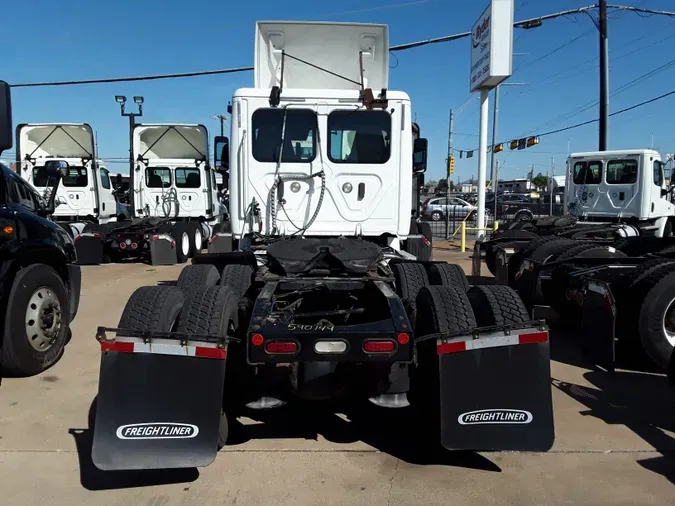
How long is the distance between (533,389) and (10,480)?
10.6ft

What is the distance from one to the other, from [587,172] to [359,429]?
10.7 metres

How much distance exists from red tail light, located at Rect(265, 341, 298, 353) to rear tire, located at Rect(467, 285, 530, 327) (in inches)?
47.6

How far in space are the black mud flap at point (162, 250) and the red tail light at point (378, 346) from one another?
11478mm

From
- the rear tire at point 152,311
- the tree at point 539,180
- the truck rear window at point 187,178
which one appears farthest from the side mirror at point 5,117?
the tree at point 539,180

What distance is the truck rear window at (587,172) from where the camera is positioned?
41.3 ft

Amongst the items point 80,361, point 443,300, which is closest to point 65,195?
point 80,361

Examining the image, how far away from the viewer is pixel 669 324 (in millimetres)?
5117

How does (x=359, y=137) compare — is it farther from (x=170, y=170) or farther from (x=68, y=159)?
(x=68, y=159)

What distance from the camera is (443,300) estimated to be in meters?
3.59

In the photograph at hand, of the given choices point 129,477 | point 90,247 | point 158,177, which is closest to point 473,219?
point 158,177

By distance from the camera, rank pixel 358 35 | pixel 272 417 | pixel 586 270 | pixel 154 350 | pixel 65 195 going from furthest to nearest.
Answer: pixel 65 195 < pixel 358 35 < pixel 586 270 < pixel 272 417 < pixel 154 350

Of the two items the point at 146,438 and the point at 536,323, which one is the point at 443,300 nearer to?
the point at 536,323

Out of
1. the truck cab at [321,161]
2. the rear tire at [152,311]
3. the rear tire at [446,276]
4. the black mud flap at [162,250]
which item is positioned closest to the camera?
the rear tire at [152,311]

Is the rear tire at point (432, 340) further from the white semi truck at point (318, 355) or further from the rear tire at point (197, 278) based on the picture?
the rear tire at point (197, 278)
